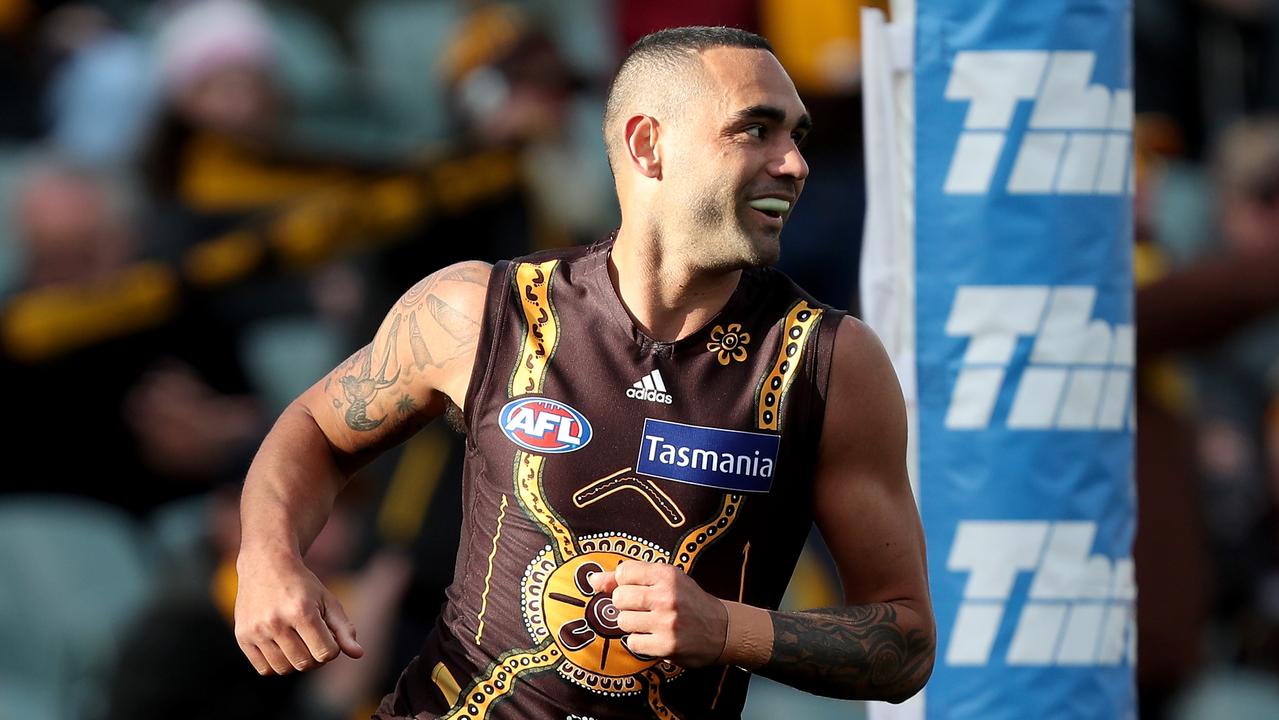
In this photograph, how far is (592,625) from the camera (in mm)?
3498

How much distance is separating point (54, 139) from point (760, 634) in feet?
20.6

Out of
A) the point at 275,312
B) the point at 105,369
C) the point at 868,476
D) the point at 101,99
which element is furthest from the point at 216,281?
the point at 868,476

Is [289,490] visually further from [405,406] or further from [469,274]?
[469,274]

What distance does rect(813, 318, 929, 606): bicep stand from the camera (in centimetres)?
353

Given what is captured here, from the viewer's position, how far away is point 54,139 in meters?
8.60

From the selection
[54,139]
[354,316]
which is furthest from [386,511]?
[54,139]

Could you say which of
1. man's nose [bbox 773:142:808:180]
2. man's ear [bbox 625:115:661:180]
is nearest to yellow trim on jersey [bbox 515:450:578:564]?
man's ear [bbox 625:115:661:180]

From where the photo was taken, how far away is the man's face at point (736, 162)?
11.5 ft

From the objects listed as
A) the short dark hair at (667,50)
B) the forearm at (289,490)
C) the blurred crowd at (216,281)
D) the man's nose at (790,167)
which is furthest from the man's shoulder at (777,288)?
the blurred crowd at (216,281)

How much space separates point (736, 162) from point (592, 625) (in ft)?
3.01

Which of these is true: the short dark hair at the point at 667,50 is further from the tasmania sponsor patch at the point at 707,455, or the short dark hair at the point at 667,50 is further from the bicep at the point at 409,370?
the tasmania sponsor patch at the point at 707,455

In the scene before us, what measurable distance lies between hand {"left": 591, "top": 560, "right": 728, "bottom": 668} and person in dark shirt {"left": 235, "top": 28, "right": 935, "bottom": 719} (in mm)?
191

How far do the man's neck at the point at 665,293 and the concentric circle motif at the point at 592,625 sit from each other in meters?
0.44

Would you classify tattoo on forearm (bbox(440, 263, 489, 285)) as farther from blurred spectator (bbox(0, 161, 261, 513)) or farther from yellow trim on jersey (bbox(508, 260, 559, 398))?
blurred spectator (bbox(0, 161, 261, 513))
